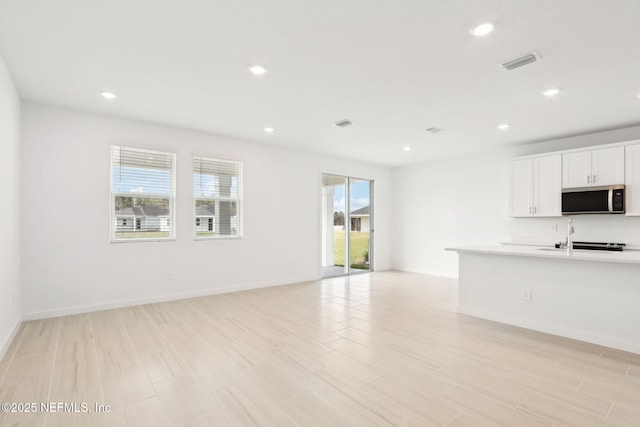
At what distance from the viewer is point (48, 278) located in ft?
13.0

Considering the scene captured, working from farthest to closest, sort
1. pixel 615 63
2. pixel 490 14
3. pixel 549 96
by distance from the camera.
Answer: pixel 549 96 → pixel 615 63 → pixel 490 14

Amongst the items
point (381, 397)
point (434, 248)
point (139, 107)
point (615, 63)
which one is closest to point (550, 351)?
point (381, 397)

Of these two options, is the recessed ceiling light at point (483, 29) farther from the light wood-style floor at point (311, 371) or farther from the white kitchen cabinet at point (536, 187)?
the white kitchen cabinet at point (536, 187)

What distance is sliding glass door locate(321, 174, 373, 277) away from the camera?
726cm

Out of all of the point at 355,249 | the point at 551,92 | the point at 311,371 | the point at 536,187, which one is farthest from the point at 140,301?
the point at 536,187

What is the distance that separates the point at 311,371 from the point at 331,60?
269cm

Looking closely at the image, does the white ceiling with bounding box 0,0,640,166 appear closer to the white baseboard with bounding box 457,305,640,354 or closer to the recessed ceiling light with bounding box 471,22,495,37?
the recessed ceiling light with bounding box 471,22,495,37

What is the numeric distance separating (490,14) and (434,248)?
5.83 m

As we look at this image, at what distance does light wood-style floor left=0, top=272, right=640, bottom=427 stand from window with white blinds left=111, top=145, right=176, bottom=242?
1.18 meters

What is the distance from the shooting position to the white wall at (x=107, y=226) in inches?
155

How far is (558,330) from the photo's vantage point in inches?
137

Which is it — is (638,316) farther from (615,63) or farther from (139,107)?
(139,107)

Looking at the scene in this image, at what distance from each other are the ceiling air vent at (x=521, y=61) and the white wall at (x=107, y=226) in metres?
4.14

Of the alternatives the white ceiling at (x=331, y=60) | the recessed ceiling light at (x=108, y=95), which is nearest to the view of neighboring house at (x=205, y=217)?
the white ceiling at (x=331, y=60)
